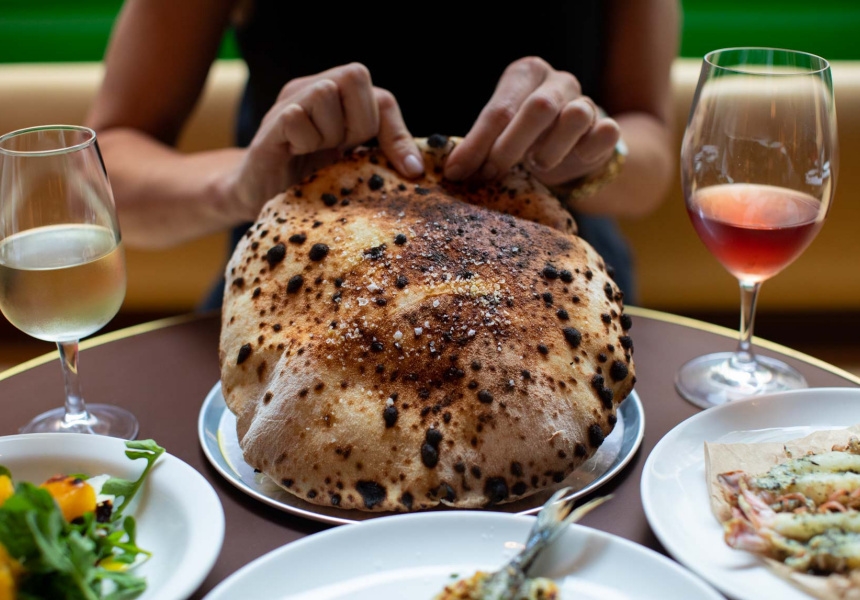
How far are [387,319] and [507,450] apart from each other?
0.16 metres

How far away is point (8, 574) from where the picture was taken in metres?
0.57

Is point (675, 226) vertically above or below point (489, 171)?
below

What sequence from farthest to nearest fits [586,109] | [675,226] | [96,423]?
1. [675,226]
2. [586,109]
3. [96,423]

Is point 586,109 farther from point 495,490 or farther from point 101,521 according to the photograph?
point 101,521

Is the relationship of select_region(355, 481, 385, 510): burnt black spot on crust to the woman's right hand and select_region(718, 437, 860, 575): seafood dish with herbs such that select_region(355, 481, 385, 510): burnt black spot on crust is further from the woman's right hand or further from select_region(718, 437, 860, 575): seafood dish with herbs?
the woman's right hand

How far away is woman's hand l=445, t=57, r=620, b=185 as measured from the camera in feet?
3.24

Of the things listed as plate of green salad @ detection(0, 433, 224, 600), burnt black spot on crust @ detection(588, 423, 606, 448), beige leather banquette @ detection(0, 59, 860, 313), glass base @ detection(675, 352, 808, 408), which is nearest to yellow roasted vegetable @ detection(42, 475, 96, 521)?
plate of green salad @ detection(0, 433, 224, 600)

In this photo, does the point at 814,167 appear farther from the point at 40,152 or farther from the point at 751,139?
the point at 40,152

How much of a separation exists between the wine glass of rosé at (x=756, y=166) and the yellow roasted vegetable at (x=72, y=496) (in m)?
0.64

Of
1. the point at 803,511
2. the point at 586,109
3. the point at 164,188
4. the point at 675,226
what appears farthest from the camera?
the point at 675,226

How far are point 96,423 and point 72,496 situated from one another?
27cm

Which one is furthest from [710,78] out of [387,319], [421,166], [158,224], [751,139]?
[158,224]

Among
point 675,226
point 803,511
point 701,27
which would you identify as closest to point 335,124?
point 803,511

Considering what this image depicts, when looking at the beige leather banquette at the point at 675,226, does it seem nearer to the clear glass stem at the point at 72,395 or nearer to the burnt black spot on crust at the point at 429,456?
the clear glass stem at the point at 72,395
